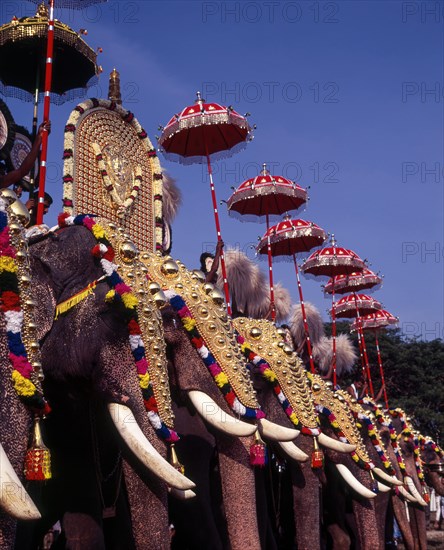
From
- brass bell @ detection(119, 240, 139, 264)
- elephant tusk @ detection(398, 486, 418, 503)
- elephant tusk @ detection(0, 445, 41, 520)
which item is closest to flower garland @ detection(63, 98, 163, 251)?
brass bell @ detection(119, 240, 139, 264)

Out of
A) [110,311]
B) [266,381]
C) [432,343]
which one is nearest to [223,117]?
[266,381]

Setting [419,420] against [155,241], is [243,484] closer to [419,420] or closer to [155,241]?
[155,241]

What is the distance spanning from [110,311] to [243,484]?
6.11 feet

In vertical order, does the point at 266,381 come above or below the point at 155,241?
below

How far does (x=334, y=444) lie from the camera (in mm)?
6875

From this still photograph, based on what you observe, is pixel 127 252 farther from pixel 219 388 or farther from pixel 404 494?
pixel 404 494

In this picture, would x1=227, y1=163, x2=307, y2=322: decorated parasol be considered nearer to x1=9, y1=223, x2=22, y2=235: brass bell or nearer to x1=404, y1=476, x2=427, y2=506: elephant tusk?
x1=404, y1=476, x2=427, y2=506: elephant tusk

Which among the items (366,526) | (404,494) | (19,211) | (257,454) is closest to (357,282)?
(404,494)

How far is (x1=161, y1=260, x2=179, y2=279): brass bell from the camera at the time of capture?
17.7 ft

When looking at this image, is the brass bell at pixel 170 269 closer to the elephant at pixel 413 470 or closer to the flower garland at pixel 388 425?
the flower garland at pixel 388 425

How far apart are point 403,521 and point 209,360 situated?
6687 millimetres

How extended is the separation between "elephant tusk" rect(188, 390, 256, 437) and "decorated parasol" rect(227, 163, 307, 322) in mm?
4727

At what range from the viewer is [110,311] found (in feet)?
12.0

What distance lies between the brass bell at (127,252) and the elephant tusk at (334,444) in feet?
11.0
